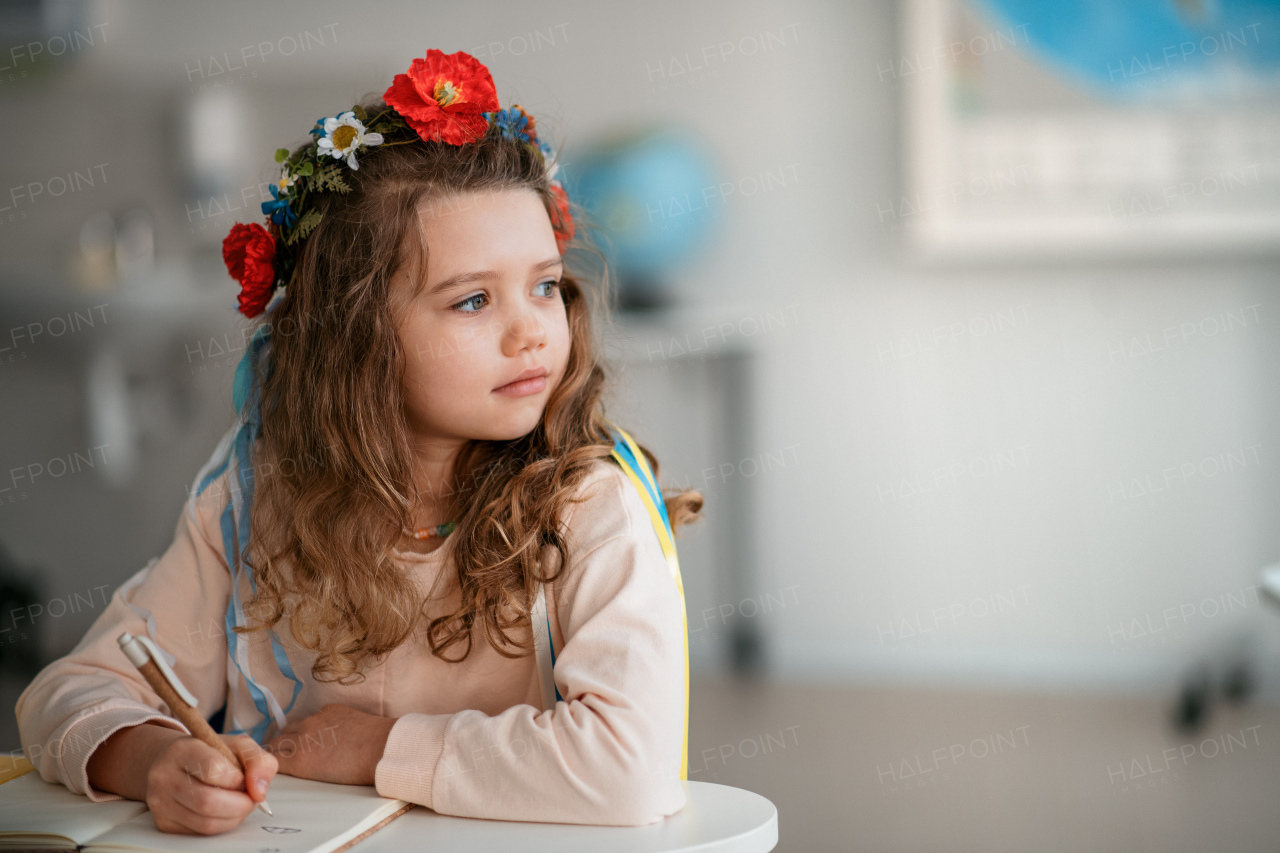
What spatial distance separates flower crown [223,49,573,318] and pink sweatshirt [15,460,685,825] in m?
0.23

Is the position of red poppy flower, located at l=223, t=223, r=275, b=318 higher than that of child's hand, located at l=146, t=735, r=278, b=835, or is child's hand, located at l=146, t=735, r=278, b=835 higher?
red poppy flower, located at l=223, t=223, r=275, b=318

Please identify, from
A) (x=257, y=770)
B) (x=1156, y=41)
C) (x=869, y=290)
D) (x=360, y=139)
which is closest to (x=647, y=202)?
(x=869, y=290)

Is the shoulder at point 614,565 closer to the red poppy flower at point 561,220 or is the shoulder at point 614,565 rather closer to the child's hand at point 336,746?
the child's hand at point 336,746

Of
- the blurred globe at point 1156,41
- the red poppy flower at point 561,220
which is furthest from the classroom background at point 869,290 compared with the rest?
the red poppy flower at point 561,220

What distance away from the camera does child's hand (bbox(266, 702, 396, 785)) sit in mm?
782

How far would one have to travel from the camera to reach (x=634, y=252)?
2.87 meters

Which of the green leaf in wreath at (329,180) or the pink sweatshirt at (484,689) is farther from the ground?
the green leaf in wreath at (329,180)

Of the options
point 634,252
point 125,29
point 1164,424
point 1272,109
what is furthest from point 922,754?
point 125,29

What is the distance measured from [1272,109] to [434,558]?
270 centimetres

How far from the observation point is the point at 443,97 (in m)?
0.98

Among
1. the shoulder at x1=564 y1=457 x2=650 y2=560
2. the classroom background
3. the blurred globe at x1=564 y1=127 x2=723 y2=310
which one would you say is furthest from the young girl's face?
the blurred globe at x1=564 y1=127 x2=723 y2=310

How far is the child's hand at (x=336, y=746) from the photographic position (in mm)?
782

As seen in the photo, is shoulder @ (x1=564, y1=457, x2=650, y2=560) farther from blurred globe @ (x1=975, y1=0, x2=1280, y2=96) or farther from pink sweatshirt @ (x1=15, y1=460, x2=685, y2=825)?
blurred globe @ (x1=975, y1=0, x2=1280, y2=96)

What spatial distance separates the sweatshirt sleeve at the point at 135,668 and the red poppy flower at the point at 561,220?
405mm
